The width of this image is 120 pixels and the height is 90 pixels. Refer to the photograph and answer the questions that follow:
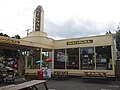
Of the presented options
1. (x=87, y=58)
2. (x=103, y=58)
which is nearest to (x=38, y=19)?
(x=87, y=58)

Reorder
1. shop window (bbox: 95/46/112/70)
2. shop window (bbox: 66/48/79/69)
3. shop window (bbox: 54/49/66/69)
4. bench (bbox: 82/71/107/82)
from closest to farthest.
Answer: bench (bbox: 82/71/107/82) < shop window (bbox: 95/46/112/70) < shop window (bbox: 66/48/79/69) < shop window (bbox: 54/49/66/69)

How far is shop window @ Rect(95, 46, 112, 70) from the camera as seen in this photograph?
1540 cm

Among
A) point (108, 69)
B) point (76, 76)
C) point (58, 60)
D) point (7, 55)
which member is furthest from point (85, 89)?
point (7, 55)

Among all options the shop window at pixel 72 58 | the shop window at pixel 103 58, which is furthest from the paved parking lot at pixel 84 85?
the shop window at pixel 72 58

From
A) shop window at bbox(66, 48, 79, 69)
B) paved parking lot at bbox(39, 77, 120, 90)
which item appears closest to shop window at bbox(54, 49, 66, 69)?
shop window at bbox(66, 48, 79, 69)

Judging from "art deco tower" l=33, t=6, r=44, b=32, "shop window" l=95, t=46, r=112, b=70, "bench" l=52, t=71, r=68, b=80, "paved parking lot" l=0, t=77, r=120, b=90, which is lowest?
"paved parking lot" l=0, t=77, r=120, b=90

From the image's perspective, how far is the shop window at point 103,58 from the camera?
15397 mm

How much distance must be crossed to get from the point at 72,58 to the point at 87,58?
5.36 ft

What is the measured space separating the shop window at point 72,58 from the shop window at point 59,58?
→ 1.84 ft

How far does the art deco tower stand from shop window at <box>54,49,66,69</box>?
289 cm

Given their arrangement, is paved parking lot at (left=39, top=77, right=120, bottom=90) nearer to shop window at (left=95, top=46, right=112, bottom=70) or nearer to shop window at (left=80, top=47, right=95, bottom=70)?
shop window at (left=95, top=46, right=112, bottom=70)

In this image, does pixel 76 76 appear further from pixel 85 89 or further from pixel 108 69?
pixel 85 89

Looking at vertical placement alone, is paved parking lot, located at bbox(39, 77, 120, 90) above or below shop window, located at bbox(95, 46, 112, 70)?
below

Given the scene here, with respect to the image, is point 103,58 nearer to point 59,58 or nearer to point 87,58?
point 87,58
